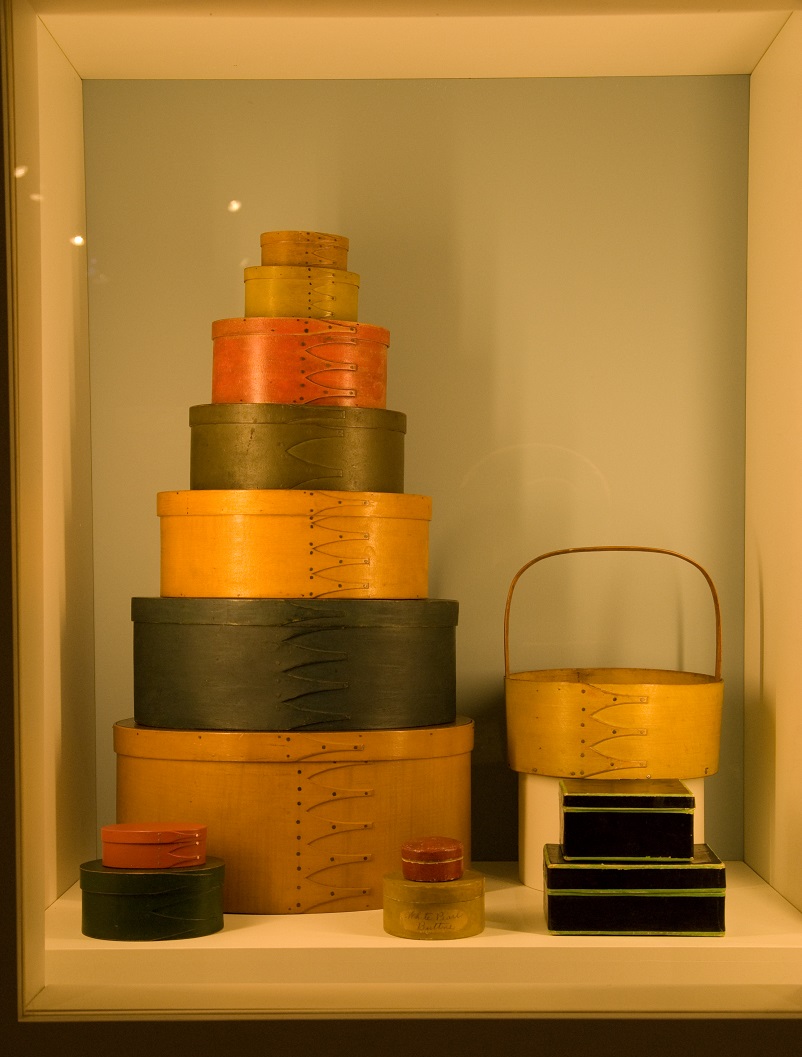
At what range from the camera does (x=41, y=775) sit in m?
1.73

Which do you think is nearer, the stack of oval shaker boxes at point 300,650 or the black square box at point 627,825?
the black square box at point 627,825

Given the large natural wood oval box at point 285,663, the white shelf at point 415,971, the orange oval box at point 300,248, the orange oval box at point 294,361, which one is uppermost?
the orange oval box at point 300,248

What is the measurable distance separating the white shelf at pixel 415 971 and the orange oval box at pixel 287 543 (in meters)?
0.60

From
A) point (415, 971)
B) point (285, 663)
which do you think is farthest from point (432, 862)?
point (285, 663)

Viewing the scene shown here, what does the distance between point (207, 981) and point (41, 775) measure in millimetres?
400

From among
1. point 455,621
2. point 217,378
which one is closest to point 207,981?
point 455,621

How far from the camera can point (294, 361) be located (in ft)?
7.41

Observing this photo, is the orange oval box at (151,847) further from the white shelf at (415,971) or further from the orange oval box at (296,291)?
the orange oval box at (296,291)

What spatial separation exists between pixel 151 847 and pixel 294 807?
28 centimetres

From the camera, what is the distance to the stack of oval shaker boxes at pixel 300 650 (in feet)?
7.06

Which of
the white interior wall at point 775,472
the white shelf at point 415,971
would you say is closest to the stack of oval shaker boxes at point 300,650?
the white shelf at point 415,971

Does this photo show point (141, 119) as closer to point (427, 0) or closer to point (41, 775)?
point (427, 0)

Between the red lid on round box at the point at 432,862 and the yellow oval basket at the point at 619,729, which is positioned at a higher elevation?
the yellow oval basket at the point at 619,729

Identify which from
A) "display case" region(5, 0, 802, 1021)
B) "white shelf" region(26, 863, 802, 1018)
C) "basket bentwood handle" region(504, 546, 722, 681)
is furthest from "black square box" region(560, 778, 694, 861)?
"display case" region(5, 0, 802, 1021)
